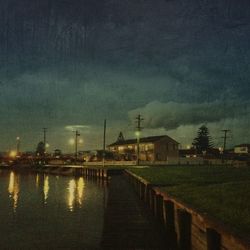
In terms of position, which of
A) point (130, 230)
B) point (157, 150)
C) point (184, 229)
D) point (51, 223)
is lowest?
point (51, 223)

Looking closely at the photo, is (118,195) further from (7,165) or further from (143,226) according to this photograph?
(7,165)

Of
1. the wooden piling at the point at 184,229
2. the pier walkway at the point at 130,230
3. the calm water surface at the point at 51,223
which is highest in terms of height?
the wooden piling at the point at 184,229

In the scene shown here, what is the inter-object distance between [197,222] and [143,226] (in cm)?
711

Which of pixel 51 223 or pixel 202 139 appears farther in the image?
pixel 202 139

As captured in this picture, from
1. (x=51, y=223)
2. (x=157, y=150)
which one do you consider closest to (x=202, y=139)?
(x=157, y=150)

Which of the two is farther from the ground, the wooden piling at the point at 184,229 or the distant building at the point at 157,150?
the distant building at the point at 157,150

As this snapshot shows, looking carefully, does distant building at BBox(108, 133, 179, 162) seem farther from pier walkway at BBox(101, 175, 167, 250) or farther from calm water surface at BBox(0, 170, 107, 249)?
pier walkway at BBox(101, 175, 167, 250)

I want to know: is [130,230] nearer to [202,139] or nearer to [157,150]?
[157,150]

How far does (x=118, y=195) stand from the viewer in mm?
33719

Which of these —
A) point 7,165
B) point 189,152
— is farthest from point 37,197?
point 189,152

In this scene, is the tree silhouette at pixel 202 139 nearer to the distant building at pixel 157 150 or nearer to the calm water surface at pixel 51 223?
the distant building at pixel 157 150

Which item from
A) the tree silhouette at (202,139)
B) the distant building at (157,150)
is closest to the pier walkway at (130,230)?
the distant building at (157,150)

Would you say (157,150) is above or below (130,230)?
above

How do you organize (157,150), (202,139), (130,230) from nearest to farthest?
(130,230) → (157,150) → (202,139)
